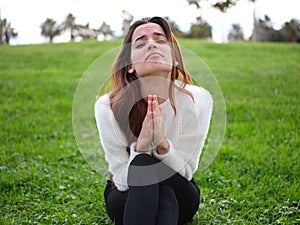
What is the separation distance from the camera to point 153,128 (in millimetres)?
2072

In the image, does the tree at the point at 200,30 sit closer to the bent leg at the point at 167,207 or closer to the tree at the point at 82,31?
the tree at the point at 82,31

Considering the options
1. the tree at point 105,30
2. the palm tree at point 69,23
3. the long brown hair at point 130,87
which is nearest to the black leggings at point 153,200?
the long brown hair at point 130,87


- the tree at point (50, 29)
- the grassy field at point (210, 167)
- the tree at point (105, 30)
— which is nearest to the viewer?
the grassy field at point (210, 167)

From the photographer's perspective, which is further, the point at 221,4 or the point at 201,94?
the point at 221,4

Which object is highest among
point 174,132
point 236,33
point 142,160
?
point 174,132

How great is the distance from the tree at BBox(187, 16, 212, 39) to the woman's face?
19787 mm

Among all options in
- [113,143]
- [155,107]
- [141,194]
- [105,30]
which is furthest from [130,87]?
[105,30]

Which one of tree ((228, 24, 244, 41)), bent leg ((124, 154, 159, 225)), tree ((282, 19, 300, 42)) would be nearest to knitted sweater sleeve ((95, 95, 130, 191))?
bent leg ((124, 154, 159, 225))

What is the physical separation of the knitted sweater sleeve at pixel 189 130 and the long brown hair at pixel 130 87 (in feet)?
0.24

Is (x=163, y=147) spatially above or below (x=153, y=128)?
below

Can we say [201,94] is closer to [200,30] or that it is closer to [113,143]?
[113,143]

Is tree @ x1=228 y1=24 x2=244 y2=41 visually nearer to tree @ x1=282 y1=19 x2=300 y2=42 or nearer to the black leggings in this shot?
tree @ x1=282 y1=19 x2=300 y2=42

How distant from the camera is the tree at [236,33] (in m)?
A: 28.8

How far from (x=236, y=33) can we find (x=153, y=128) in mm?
28428
